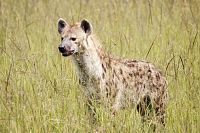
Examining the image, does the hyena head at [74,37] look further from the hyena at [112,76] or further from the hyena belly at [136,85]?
the hyena belly at [136,85]

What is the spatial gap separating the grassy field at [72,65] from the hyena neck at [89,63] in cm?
15

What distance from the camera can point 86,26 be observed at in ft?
16.1

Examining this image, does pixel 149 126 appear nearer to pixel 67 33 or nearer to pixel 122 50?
pixel 67 33

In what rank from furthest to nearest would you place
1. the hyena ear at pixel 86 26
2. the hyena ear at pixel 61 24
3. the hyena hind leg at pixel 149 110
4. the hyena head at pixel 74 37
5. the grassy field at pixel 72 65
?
the hyena ear at pixel 61 24
the hyena ear at pixel 86 26
the hyena head at pixel 74 37
the hyena hind leg at pixel 149 110
the grassy field at pixel 72 65

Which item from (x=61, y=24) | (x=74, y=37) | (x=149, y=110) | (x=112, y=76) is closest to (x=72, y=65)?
(x=61, y=24)

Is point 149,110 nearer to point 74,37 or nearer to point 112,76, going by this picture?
point 112,76

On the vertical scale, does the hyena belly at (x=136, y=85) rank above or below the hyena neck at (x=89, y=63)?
below

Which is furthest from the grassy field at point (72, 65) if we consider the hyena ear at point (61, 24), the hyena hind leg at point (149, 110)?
the hyena ear at point (61, 24)

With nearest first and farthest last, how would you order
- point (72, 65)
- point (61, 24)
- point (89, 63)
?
point (89, 63)
point (61, 24)
point (72, 65)

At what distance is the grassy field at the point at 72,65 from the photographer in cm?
414

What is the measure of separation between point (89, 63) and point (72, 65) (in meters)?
0.64

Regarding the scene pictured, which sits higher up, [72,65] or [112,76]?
[72,65]

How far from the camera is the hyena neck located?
4.74 m

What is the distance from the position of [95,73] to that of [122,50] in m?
1.25
